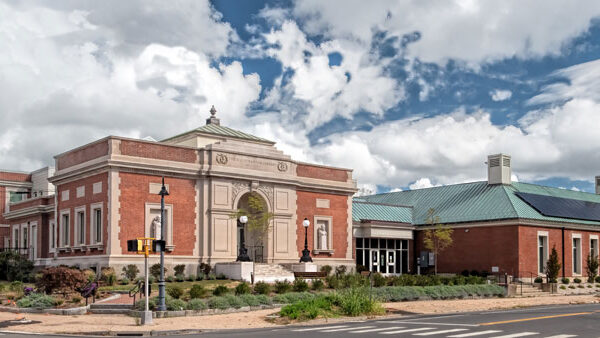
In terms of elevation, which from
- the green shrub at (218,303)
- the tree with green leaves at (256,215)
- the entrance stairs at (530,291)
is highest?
the tree with green leaves at (256,215)

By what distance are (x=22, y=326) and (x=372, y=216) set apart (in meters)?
35.7

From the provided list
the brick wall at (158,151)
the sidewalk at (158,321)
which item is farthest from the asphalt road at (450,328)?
the brick wall at (158,151)

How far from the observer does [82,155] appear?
42.5 meters

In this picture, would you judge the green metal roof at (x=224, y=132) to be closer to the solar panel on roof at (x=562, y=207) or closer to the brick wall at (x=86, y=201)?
the brick wall at (x=86, y=201)

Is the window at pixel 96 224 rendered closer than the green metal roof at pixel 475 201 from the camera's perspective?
Yes

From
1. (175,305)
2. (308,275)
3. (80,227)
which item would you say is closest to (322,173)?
(308,275)

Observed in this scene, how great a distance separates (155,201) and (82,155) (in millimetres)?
5937

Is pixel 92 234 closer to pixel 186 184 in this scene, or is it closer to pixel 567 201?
pixel 186 184

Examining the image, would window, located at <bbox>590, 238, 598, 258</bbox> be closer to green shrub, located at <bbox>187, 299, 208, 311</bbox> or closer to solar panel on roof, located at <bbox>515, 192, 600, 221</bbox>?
solar panel on roof, located at <bbox>515, 192, 600, 221</bbox>

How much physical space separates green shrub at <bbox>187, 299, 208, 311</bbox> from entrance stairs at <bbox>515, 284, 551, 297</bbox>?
900 inches

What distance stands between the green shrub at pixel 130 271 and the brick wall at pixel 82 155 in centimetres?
678

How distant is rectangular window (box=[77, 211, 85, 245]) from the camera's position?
4228cm

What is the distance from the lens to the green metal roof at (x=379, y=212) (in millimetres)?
55388

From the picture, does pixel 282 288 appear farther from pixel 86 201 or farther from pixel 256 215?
pixel 86 201
